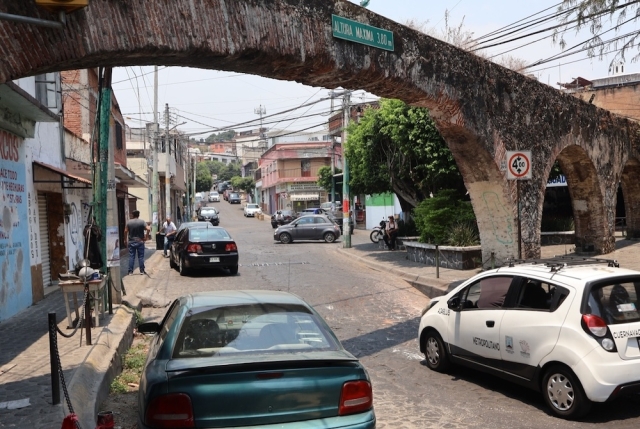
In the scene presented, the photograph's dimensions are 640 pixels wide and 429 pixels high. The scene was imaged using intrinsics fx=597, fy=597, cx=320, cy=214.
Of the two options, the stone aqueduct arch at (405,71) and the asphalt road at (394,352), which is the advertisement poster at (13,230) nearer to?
the asphalt road at (394,352)

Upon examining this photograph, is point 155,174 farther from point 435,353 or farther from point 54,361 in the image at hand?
point 54,361

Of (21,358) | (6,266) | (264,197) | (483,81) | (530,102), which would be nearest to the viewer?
(21,358)

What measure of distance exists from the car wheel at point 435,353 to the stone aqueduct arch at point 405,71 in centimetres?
463

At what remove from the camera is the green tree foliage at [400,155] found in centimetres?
1822

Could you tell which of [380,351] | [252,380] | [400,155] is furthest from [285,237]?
[252,380]

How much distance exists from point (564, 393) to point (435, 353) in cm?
211

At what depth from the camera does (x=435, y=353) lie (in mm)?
7812

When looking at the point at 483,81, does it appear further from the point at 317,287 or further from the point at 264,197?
the point at 264,197

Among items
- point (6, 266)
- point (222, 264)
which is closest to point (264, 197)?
point (222, 264)

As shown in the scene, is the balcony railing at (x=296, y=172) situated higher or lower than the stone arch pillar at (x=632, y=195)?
higher

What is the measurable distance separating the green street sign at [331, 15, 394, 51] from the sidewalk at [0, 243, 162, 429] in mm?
6001

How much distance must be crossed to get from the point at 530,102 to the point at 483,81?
1.88 metres

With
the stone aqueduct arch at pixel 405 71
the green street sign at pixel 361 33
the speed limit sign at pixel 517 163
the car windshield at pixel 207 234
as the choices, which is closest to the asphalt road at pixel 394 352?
the car windshield at pixel 207 234

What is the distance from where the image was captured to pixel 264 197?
8419 centimetres
